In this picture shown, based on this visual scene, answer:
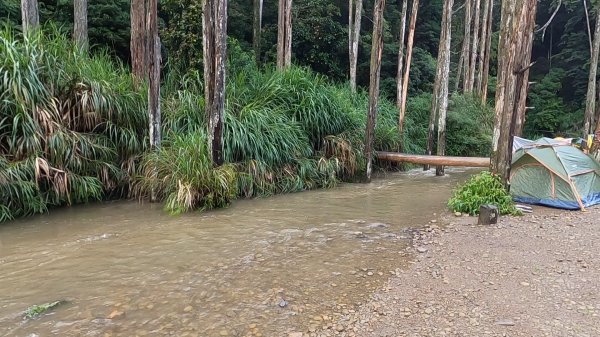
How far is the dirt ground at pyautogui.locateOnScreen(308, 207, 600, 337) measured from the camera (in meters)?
3.39

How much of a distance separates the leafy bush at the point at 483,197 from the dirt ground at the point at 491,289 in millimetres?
916

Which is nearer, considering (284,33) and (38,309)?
(38,309)

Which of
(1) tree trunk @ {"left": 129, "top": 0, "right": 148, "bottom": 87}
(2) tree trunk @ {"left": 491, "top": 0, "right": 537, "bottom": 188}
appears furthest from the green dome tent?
(1) tree trunk @ {"left": 129, "top": 0, "right": 148, "bottom": 87}

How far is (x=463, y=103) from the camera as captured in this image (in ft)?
52.7

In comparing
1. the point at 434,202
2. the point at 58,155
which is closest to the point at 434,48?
the point at 434,202

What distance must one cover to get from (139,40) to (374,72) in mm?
5278

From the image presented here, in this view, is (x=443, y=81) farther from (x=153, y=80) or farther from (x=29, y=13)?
(x=29, y=13)

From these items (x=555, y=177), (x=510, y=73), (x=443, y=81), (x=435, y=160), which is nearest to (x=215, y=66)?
(x=510, y=73)

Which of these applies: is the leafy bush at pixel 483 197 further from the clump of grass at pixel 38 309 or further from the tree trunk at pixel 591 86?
the tree trunk at pixel 591 86

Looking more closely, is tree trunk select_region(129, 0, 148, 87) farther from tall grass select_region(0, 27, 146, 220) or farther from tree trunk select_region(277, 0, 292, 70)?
tree trunk select_region(277, 0, 292, 70)

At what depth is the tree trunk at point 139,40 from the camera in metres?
8.16

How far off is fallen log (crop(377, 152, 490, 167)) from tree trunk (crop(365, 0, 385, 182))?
1184 millimetres

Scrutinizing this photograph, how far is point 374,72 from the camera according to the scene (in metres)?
10.0

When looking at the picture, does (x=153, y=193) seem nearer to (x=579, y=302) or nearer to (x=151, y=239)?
(x=151, y=239)
